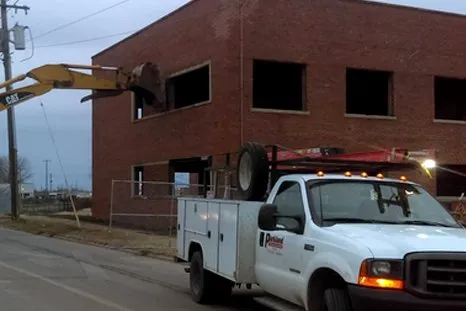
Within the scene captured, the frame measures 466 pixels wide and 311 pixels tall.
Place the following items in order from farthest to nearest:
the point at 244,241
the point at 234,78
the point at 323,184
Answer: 1. the point at 234,78
2. the point at 244,241
3. the point at 323,184

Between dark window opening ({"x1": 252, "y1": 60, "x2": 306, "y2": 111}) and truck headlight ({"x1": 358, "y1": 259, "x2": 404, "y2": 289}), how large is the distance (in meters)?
20.6

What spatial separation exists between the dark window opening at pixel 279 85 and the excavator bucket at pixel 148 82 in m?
4.23

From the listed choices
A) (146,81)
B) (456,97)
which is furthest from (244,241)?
(456,97)

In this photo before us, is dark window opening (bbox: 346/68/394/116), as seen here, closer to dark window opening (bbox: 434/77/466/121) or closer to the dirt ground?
dark window opening (bbox: 434/77/466/121)

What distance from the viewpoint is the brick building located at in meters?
26.0

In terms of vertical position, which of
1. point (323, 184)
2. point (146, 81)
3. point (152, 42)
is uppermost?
point (152, 42)

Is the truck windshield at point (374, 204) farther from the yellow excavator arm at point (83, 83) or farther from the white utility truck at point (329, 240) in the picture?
the yellow excavator arm at point (83, 83)

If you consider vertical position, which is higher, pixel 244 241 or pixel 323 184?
pixel 323 184

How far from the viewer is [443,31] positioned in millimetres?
29688

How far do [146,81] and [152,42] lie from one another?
2.53m

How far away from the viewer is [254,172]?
929 centimetres

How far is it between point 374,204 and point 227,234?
96.5 inches

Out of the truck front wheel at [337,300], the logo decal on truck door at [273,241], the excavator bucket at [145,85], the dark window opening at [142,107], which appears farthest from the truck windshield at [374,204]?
the dark window opening at [142,107]

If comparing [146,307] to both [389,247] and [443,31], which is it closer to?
[389,247]
